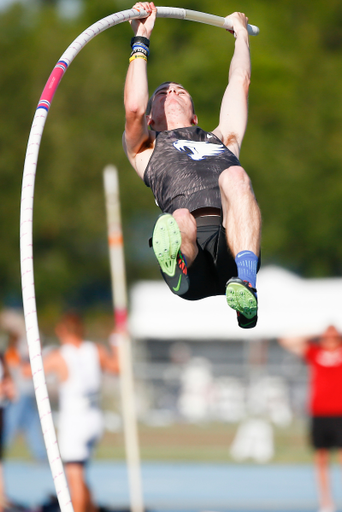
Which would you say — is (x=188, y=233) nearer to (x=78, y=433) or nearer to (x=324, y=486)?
(x=78, y=433)

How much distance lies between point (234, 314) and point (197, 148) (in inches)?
541

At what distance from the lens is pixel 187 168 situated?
15.8 feet

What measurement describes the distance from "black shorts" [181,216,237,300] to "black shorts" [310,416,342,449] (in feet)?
16.6

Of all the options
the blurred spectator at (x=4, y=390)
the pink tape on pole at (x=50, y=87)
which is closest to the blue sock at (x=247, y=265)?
the pink tape on pole at (x=50, y=87)

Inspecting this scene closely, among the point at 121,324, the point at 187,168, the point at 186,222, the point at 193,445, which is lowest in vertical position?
the point at 193,445

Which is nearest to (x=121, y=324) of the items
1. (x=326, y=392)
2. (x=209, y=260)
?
(x=326, y=392)

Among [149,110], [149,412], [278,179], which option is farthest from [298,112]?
[149,110]

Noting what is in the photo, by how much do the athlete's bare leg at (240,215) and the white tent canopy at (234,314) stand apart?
42.6 ft

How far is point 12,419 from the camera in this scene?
35.8 feet

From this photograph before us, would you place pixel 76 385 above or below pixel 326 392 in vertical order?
above

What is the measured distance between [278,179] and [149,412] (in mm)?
12913

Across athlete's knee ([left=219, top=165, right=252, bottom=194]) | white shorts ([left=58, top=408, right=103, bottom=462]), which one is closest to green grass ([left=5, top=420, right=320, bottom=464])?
white shorts ([left=58, top=408, right=103, bottom=462])

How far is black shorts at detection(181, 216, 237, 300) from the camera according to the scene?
4.67 meters

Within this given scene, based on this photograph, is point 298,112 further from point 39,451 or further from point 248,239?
point 248,239
